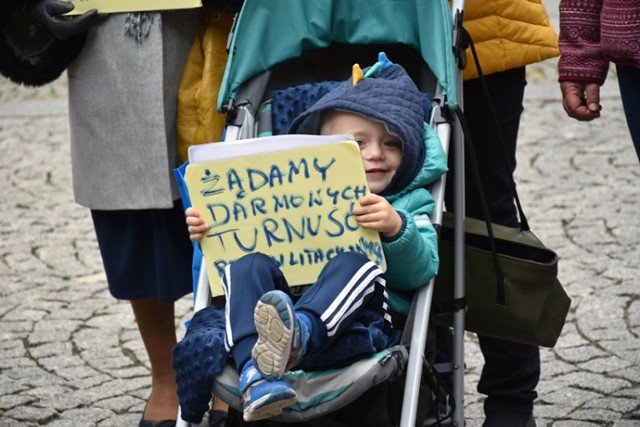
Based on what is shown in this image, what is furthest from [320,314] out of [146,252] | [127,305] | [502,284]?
[127,305]

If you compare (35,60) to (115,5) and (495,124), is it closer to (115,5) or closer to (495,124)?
(115,5)

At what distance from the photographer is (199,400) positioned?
3.00 m

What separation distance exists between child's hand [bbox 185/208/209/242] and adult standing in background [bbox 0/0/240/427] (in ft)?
2.05

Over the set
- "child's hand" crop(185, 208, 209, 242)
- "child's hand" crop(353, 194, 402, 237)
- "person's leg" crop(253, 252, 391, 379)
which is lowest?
"person's leg" crop(253, 252, 391, 379)

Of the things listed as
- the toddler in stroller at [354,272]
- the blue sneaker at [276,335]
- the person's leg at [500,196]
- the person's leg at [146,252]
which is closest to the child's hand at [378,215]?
the toddler in stroller at [354,272]

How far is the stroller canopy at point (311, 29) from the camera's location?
3.61 m

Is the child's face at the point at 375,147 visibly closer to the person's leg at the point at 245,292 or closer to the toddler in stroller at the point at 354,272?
the toddler in stroller at the point at 354,272

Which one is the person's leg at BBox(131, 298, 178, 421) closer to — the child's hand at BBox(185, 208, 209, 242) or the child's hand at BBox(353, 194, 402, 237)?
the child's hand at BBox(185, 208, 209, 242)

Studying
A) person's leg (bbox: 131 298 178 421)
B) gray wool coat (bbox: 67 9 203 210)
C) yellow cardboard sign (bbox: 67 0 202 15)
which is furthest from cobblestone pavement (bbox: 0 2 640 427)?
yellow cardboard sign (bbox: 67 0 202 15)

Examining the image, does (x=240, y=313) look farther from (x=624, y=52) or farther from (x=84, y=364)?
(x=84, y=364)

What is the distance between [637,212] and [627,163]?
866 mm

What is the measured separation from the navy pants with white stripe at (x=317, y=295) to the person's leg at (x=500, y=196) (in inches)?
34.2

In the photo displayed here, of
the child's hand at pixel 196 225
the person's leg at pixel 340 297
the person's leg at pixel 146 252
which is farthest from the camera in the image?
the person's leg at pixel 146 252

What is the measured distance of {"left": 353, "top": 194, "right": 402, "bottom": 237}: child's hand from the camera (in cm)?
309
